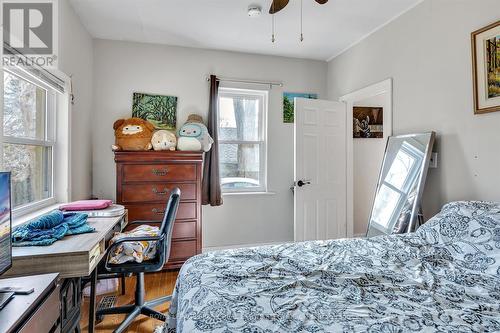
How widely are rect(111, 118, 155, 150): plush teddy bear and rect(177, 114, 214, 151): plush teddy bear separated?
0.34m

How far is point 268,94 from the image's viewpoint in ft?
12.2

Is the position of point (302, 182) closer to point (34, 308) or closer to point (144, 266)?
point (144, 266)

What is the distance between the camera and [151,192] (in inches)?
114

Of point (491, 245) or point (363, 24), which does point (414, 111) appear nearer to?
point (363, 24)

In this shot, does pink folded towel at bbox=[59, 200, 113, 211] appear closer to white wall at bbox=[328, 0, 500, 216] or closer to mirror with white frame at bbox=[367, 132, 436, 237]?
mirror with white frame at bbox=[367, 132, 436, 237]

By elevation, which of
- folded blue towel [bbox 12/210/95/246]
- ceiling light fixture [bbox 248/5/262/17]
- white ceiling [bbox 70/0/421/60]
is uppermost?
white ceiling [bbox 70/0/421/60]

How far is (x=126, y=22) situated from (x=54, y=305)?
8.75 feet

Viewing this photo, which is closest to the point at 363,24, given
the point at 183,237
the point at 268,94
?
the point at 268,94

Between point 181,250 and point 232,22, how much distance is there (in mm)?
2385

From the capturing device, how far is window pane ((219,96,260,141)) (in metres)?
3.67

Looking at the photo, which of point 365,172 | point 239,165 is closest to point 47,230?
point 239,165

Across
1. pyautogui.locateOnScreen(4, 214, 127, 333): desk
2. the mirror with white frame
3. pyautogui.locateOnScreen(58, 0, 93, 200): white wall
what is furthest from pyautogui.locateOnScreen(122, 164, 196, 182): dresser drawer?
the mirror with white frame

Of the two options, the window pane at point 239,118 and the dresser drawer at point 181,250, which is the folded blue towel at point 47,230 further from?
the window pane at point 239,118

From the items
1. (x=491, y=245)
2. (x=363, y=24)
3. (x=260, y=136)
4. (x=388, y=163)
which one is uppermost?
(x=363, y=24)
